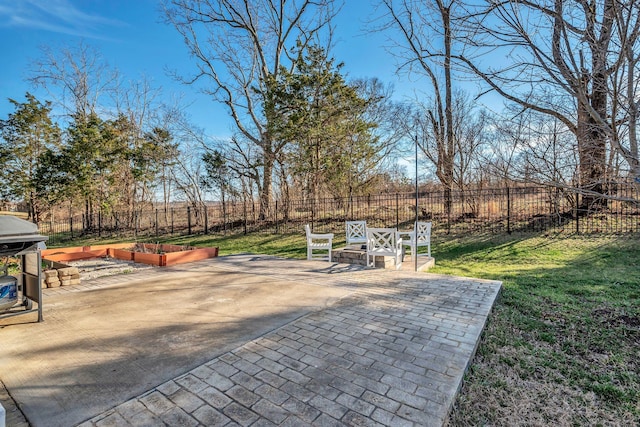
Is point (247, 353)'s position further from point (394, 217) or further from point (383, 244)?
point (394, 217)

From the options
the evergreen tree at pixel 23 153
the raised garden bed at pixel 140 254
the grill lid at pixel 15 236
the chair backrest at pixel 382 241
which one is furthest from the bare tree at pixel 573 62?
the evergreen tree at pixel 23 153

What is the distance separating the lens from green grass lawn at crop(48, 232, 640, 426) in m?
2.13

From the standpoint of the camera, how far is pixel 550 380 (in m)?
2.49

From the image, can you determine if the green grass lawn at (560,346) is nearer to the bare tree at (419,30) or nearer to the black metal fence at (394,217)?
the black metal fence at (394,217)

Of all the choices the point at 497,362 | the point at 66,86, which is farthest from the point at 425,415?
the point at 66,86

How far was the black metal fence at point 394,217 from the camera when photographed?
8.96 m

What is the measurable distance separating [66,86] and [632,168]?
75.8 ft

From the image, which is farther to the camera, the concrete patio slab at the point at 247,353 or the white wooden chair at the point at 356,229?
the white wooden chair at the point at 356,229

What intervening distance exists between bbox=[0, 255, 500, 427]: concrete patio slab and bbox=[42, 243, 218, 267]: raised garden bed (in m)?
2.24

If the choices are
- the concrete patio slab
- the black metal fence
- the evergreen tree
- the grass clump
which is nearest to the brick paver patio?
the concrete patio slab

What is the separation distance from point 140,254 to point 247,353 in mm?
6453

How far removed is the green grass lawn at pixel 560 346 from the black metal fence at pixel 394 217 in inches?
59.6

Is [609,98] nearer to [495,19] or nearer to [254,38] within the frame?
[495,19]

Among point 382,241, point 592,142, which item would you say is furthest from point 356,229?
point 592,142
